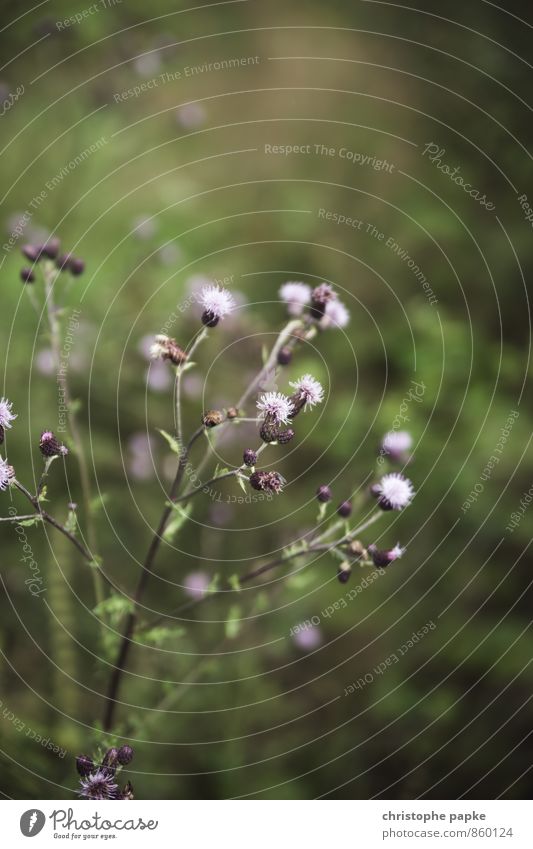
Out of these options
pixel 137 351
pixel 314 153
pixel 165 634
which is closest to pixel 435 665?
pixel 165 634

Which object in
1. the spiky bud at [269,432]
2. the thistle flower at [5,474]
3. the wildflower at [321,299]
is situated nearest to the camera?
the thistle flower at [5,474]

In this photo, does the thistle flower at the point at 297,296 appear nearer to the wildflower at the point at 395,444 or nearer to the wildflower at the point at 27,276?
the wildflower at the point at 395,444

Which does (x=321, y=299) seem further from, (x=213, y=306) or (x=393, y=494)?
(x=393, y=494)

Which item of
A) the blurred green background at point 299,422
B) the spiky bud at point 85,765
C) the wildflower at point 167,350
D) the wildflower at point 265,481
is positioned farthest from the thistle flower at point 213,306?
the spiky bud at point 85,765

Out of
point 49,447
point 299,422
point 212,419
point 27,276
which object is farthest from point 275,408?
point 299,422
